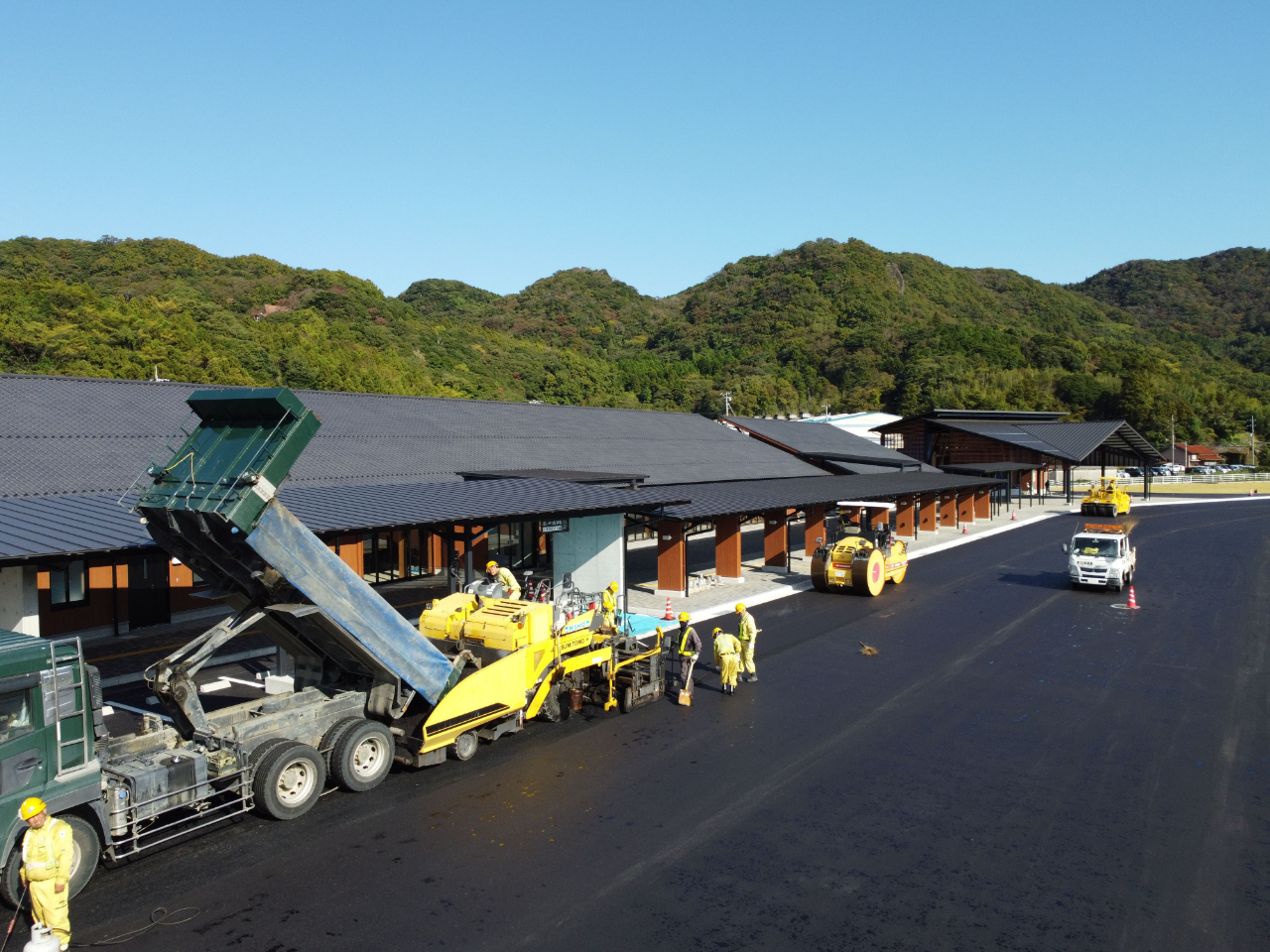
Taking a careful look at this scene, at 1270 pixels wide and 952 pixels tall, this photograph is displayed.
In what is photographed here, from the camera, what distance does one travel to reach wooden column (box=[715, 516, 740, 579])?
94.8 ft

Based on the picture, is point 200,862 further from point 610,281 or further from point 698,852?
point 610,281

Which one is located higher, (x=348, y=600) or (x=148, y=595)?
(x=348, y=600)

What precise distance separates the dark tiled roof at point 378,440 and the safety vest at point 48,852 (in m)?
14.2

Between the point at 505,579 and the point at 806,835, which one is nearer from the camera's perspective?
the point at 806,835

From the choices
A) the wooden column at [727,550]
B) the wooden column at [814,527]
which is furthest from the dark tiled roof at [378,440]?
the wooden column at [814,527]

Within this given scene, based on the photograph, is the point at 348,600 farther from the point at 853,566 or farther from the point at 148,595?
the point at 853,566

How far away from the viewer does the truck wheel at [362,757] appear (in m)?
10.9

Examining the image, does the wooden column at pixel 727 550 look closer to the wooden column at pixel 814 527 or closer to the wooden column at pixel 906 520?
the wooden column at pixel 814 527

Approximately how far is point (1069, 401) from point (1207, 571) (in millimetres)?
100716

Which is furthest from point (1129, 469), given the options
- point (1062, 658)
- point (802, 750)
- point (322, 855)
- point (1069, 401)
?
point (322, 855)

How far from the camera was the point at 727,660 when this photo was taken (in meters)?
16.2

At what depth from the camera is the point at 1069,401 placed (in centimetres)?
12156

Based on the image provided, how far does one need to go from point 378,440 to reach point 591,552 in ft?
30.5

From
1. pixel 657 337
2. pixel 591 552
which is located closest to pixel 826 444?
pixel 591 552
